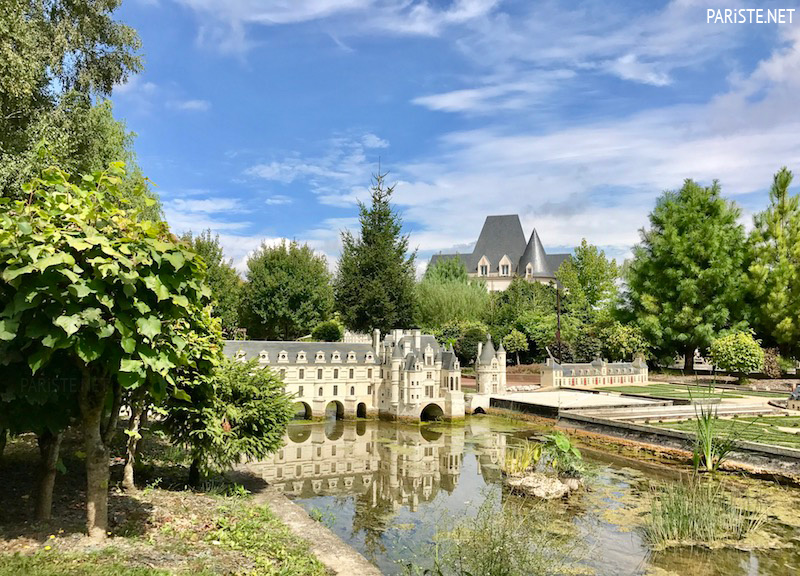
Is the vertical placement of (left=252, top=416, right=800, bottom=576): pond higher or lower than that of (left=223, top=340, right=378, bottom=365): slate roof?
lower

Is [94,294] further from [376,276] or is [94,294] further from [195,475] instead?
[376,276]

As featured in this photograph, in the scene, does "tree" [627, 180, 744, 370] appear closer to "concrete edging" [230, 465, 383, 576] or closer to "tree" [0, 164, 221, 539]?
"concrete edging" [230, 465, 383, 576]

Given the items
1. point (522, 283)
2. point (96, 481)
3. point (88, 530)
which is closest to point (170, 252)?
point (96, 481)

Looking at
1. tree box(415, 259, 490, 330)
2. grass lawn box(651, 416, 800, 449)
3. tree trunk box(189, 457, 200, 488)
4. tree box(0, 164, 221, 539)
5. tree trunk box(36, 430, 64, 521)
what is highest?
tree box(415, 259, 490, 330)

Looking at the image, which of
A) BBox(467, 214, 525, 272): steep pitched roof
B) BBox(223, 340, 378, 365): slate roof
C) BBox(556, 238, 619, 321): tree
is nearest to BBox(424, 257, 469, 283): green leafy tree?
BBox(556, 238, 619, 321): tree

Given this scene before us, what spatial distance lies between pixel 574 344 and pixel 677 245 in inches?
564

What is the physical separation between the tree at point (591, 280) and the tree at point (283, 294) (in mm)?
31929

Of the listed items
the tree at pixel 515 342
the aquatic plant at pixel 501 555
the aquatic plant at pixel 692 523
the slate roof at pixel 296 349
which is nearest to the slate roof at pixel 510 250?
the tree at pixel 515 342

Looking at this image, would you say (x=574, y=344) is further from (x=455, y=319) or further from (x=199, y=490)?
(x=199, y=490)

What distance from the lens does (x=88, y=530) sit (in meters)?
9.84

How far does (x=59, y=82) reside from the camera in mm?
22328

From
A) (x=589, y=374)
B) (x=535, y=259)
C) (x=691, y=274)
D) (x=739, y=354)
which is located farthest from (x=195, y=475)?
(x=535, y=259)

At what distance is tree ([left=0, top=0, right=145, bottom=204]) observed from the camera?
59.0ft

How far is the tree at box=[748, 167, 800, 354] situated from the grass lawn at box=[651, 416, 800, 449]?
20293 mm
